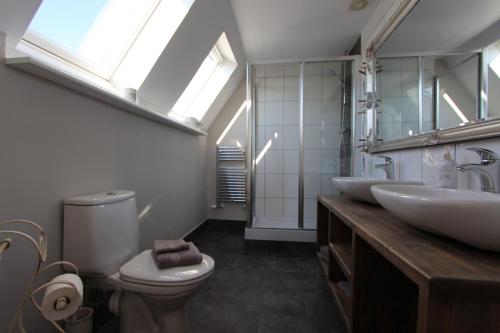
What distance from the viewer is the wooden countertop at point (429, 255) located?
0.46m

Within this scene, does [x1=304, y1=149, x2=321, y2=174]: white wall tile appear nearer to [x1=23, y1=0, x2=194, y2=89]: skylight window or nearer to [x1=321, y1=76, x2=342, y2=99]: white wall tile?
[x1=321, y1=76, x2=342, y2=99]: white wall tile

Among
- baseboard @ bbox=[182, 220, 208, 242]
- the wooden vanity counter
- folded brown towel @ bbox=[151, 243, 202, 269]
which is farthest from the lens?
baseboard @ bbox=[182, 220, 208, 242]

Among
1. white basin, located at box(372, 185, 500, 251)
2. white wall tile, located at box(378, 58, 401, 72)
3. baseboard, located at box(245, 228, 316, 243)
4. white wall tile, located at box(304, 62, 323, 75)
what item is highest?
white wall tile, located at box(304, 62, 323, 75)

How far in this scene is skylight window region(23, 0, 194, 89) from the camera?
47.5 inches

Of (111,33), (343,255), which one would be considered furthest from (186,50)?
(343,255)

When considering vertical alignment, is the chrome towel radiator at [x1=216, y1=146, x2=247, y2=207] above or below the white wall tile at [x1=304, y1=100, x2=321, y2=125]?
below

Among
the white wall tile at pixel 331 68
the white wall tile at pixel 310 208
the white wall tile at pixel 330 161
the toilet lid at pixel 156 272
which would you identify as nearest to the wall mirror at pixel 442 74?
the white wall tile at pixel 331 68

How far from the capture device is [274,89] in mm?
2949

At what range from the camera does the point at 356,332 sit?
938 millimetres

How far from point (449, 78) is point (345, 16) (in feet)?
4.48

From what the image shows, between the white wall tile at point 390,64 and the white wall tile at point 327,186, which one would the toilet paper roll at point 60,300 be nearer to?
the white wall tile at point 390,64

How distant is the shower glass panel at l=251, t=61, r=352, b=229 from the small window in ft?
1.17

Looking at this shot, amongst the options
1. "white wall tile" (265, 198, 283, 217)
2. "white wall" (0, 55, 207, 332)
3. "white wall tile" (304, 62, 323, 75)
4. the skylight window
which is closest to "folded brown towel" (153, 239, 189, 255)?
"white wall" (0, 55, 207, 332)

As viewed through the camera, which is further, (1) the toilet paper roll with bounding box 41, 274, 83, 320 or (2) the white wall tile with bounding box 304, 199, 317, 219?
(2) the white wall tile with bounding box 304, 199, 317, 219
